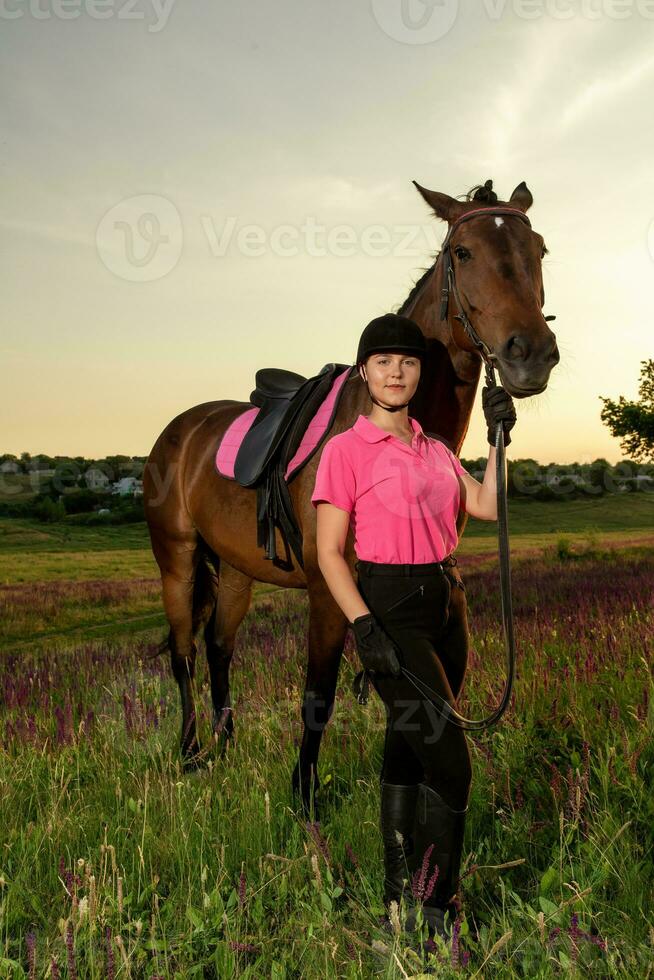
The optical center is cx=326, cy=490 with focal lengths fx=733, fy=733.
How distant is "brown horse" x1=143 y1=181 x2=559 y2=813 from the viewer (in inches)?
117

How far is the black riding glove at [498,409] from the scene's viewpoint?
2777 millimetres

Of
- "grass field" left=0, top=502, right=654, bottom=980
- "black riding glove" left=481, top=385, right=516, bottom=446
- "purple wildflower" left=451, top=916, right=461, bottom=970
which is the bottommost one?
"grass field" left=0, top=502, right=654, bottom=980

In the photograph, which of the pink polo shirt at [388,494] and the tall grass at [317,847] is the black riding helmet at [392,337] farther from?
the tall grass at [317,847]

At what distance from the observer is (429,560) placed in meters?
2.60

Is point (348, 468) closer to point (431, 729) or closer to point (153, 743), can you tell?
point (431, 729)

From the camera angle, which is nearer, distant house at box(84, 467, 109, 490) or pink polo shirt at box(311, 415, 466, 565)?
pink polo shirt at box(311, 415, 466, 565)

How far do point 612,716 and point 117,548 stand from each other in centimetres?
3599

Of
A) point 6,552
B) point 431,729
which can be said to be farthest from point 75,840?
point 6,552

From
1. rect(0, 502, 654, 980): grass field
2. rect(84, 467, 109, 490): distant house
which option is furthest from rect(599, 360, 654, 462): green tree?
rect(84, 467, 109, 490): distant house

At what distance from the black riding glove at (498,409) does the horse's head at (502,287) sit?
3.7 inches

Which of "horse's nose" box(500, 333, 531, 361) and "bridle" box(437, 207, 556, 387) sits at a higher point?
"bridle" box(437, 207, 556, 387)

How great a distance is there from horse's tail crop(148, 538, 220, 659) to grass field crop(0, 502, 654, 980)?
656 mm

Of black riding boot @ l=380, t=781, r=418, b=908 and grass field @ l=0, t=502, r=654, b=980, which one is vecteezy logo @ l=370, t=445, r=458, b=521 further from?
grass field @ l=0, t=502, r=654, b=980

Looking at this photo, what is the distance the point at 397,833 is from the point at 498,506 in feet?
4.03
